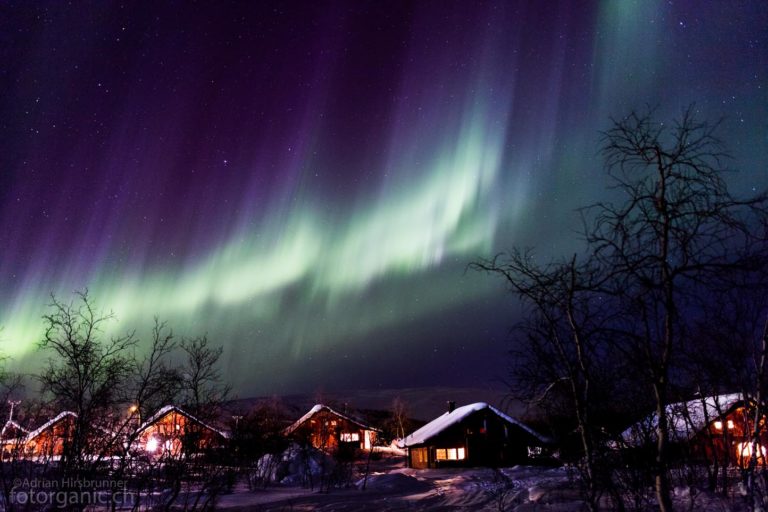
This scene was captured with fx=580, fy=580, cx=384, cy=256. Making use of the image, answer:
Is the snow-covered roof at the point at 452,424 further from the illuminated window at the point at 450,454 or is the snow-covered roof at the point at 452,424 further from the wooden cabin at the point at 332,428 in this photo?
the wooden cabin at the point at 332,428

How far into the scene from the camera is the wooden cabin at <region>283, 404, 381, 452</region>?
7025 centimetres

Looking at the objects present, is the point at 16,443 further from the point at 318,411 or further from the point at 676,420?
the point at 318,411

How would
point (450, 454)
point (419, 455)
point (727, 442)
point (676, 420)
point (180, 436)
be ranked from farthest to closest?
→ point (419, 455)
point (450, 454)
point (676, 420)
point (727, 442)
point (180, 436)

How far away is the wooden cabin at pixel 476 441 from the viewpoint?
5831cm

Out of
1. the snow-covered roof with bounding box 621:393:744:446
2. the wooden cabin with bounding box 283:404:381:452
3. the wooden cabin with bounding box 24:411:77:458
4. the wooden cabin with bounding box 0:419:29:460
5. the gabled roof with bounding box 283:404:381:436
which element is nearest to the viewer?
the snow-covered roof with bounding box 621:393:744:446

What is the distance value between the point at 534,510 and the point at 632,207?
1645 cm

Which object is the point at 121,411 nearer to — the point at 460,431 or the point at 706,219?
the point at 706,219

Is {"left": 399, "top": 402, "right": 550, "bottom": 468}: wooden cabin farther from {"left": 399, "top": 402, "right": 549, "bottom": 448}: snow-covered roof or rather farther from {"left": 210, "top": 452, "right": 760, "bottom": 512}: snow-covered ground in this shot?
{"left": 210, "top": 452, "right": 760, "bottom": 512}: snow-covered ground

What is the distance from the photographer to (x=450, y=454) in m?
59.4

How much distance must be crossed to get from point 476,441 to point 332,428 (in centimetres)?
2235

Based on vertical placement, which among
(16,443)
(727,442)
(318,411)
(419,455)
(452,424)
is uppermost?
(16,443)

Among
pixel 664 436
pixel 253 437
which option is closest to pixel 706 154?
pixel 664 436

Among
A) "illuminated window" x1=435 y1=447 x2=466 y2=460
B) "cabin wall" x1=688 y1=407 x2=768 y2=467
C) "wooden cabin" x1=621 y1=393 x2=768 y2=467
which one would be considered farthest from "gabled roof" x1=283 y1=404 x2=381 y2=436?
"wooden cabin" x1=621 y1=393 x2=768 y2=467

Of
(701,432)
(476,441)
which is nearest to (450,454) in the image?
(476,441)
